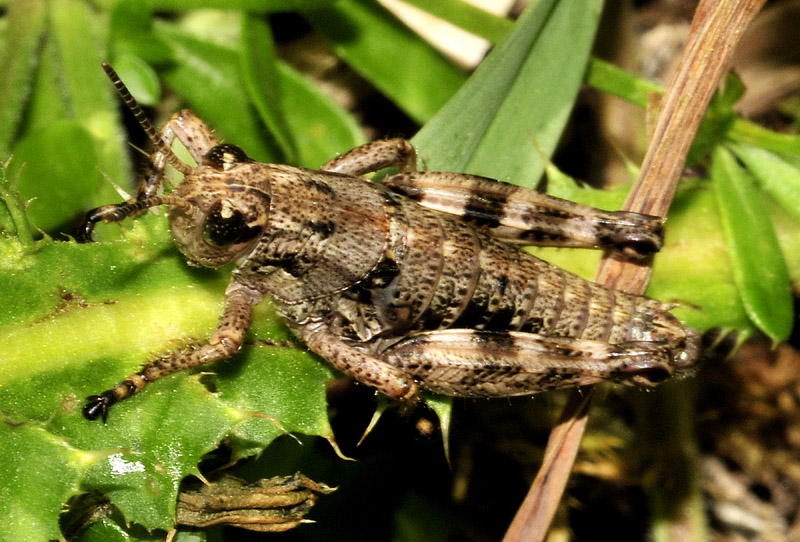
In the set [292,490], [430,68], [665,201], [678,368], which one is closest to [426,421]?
[292,490]

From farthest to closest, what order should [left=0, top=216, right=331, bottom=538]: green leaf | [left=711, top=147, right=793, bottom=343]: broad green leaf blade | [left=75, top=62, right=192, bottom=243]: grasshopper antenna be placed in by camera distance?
[left=711, top=147, right=793, bottom=343]: broad green leaf blade < [left=75, top=62, right=192, bottom=243]: grasshopper antenna < [left=0, top=216, right=331, bottom=538]: green leaf

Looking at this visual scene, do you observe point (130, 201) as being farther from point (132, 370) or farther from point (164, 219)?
point (132, 370)

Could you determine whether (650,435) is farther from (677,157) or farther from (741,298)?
(677,157)

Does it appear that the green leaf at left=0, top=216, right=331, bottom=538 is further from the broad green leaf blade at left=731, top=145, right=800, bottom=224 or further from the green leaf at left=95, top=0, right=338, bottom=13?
the broad green leaf blade at left=731, top=145, right=800, bottom=224

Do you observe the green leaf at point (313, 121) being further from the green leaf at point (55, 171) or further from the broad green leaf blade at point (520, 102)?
the green leaf at point (55, 171)

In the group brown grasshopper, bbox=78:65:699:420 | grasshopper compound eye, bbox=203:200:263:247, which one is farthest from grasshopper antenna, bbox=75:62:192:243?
grasshopper compound eye, bbox=203:200:263:247
